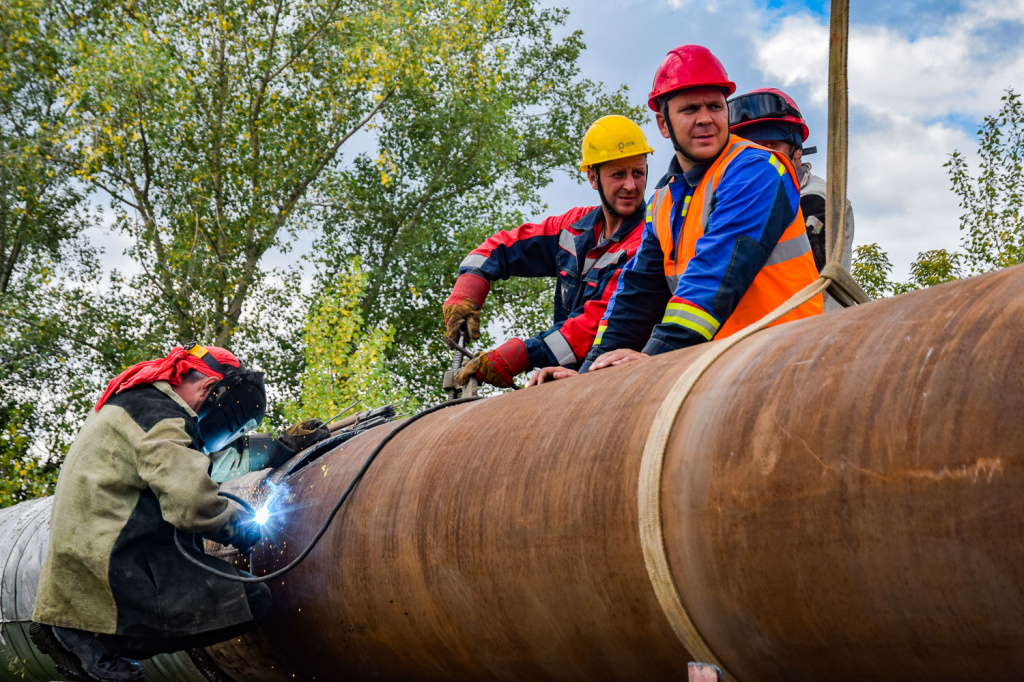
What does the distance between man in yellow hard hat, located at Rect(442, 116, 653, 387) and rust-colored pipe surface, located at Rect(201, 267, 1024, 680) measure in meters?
1.66

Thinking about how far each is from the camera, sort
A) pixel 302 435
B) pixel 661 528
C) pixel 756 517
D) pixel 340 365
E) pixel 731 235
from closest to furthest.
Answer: pixel 756 517, pixel 661 528, pixel 731 235, pixel 302 435, pixel 340 365

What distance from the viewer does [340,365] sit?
1578 cm

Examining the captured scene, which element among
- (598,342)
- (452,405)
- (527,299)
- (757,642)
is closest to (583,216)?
(598,342)

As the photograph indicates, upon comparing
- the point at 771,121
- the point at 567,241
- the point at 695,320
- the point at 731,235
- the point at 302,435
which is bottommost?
the point at 302,435

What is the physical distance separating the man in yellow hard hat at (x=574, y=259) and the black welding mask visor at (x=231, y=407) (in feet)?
3.99

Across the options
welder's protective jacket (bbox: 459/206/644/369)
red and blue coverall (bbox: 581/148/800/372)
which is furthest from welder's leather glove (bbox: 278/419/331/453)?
red and blue coverall (bbox: 581/148/800/372)

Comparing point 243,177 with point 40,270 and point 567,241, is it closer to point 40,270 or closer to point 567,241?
point 40,270

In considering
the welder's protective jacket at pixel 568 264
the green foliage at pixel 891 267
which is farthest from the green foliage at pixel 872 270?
the welder's protective jacket at pixel 568 264

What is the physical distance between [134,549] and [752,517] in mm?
2241

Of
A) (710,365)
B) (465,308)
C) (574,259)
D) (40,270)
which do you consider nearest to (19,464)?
(40,270)

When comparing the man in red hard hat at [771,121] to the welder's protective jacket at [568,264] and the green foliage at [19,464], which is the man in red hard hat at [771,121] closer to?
the welder's protective jacket at [568,264]

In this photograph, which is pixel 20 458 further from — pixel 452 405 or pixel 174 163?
pixel 452 405

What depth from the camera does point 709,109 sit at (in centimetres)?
347

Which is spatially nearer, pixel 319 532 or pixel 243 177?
pixel 319 532
